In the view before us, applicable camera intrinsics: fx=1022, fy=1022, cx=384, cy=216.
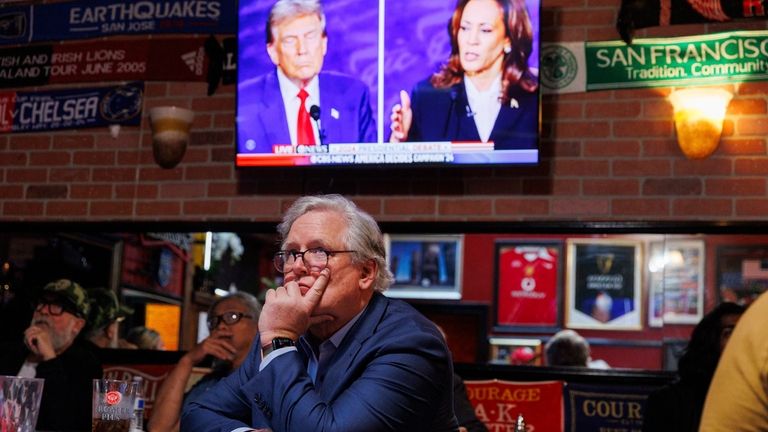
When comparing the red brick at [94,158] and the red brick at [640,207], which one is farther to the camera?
the red brick at [94,158]

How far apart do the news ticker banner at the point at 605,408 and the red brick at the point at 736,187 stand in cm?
85

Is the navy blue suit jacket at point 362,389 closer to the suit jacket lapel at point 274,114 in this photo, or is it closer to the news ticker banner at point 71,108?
the suit jacket lapel at point 274,114

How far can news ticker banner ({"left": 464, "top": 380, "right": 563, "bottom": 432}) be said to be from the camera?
421cm

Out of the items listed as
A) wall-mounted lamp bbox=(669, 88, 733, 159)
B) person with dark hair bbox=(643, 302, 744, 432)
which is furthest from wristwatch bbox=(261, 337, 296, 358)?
wall-mounted lamp bbox=(669, 88, 733, 159)

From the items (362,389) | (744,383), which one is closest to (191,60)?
(362,389)

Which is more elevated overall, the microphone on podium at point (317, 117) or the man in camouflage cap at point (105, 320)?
the microphone on podium at point (317, 117)

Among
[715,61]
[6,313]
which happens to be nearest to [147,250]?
[6,313]

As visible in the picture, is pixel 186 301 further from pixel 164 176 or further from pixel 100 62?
pixel 100 62

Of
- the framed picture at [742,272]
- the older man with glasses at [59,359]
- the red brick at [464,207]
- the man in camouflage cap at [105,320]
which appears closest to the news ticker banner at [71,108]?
the man in camouflage cap at [105,320]

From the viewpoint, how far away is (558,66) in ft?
14.3

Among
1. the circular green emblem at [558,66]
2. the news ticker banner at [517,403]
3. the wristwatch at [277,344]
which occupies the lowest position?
the news ticker banner at [517,403]

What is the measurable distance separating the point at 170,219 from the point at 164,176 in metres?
0.21

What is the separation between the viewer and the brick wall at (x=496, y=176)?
4145mm

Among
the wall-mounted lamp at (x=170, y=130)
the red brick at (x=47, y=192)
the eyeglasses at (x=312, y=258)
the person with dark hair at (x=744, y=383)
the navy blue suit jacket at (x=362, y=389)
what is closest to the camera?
the person with dark hair at (x=744, y=383)
